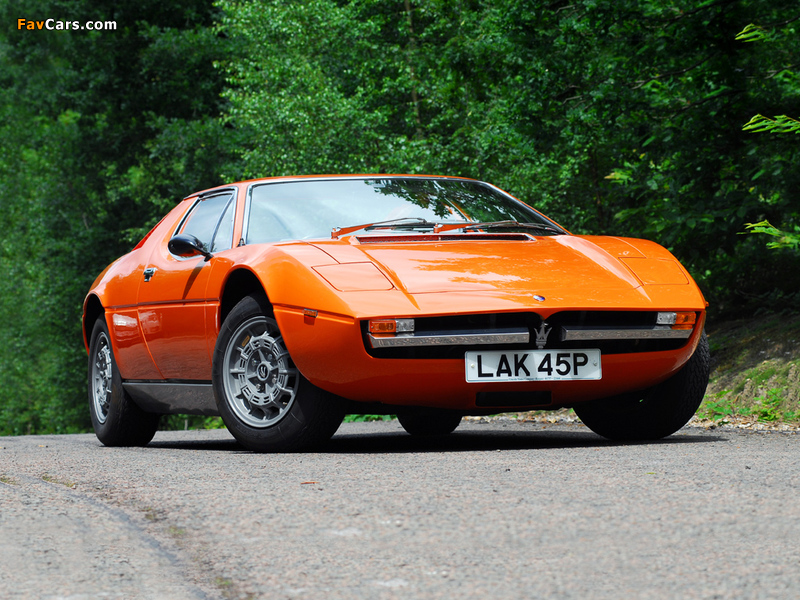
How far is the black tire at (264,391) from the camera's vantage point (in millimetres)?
5156

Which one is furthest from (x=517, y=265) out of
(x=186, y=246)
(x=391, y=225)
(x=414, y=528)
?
(x=414, y=528)

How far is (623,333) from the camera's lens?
5.09 metres

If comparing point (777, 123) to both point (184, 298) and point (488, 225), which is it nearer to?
point (488, 225)

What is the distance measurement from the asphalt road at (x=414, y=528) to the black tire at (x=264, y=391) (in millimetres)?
392

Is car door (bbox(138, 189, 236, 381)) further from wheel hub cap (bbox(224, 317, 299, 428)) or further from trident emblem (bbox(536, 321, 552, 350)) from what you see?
trident emblem (bbox(536, 321, 552, 350))

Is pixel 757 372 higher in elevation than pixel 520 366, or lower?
lower

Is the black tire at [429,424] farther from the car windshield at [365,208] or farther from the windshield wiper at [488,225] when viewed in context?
the windshield wiper at [488,225]

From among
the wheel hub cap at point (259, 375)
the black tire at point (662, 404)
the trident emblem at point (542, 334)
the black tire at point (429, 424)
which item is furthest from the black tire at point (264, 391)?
the black tire at point (429, 424)

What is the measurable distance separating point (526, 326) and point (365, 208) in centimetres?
146

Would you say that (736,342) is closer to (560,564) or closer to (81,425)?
(560,564)

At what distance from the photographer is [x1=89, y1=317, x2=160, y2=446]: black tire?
273 inches

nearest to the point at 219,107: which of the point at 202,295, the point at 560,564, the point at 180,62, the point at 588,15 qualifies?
the point at 180,62

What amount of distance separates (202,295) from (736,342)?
542 centimetres

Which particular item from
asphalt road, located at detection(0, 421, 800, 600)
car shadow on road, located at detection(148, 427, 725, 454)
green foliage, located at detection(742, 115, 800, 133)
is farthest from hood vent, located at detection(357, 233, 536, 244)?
green foliage, located at detection(742, 115, 800, 133)
